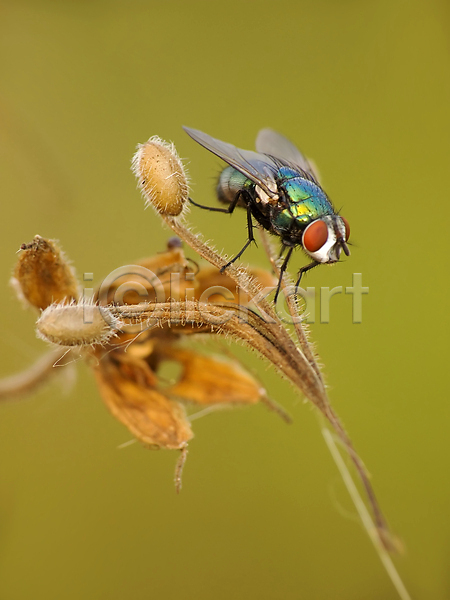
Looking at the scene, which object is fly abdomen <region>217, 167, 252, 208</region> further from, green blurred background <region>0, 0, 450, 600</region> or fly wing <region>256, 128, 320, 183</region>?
green blurred background <region>0, 0, 450, 600</region>

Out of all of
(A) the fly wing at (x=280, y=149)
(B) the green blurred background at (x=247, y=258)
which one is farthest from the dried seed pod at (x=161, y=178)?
(B) the green blurred background at (x=247, y=258)

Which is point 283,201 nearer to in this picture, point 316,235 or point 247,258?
point 316,235

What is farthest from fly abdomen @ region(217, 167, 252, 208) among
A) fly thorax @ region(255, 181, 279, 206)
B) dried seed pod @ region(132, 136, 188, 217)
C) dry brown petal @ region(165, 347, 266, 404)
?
dry brown petal @ region(165, 347, 266, 404)

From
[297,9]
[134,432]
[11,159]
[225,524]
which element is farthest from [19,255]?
[297,9]

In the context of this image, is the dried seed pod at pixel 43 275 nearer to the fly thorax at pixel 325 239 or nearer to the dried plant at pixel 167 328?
the dried plant at pixel 167 328

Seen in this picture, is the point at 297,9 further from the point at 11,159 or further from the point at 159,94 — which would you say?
the point at 11,159

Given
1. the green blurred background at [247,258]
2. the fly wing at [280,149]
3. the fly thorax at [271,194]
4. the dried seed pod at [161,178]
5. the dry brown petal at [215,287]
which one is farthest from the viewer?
the green blurred background at [247,258]
